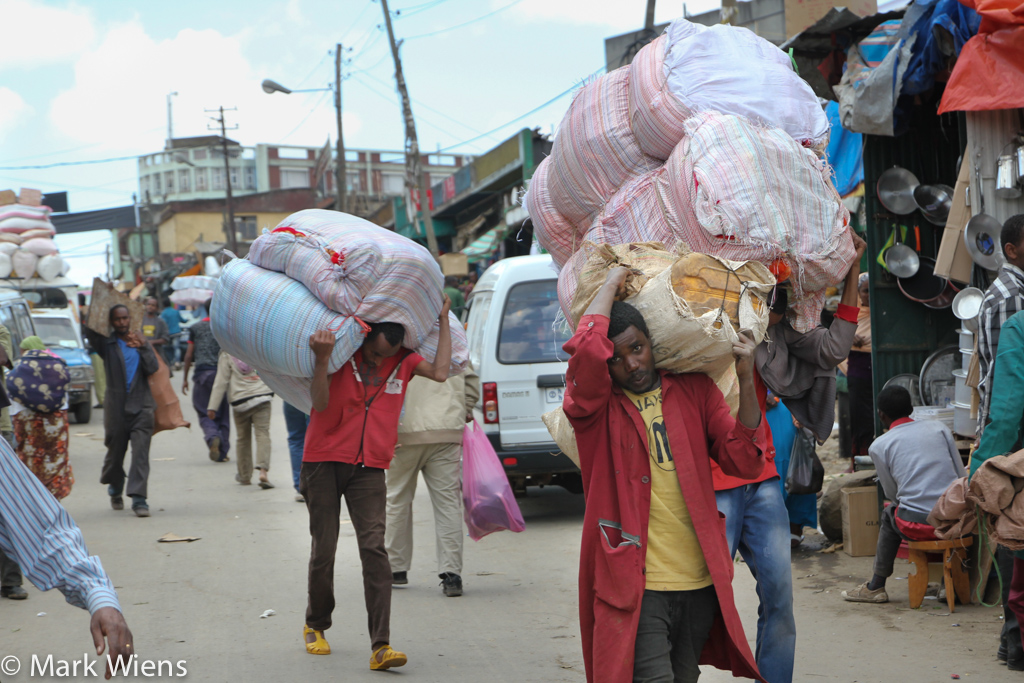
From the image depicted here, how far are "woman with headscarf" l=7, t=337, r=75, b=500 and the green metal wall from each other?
20.1ft

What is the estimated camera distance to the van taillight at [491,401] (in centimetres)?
873

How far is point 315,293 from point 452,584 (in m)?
2.54

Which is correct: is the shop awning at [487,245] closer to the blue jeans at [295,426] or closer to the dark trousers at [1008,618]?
the blue jeans at [295,426]

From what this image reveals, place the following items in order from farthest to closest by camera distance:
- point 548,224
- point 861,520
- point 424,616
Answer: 1. point 861,520
2. point 424,616
3. point 548,224

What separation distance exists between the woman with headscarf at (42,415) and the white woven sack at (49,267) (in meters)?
13.7

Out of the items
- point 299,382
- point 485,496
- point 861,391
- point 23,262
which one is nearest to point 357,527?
point 299,382

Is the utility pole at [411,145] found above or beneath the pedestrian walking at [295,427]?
above

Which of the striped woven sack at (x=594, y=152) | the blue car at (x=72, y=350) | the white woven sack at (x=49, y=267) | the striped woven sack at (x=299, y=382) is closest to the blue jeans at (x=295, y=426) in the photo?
the striped woven sack at (x=299, y=382)

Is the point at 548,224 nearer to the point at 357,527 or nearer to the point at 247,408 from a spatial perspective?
the point at 357,527

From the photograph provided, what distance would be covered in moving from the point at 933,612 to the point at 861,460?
2.37 metres

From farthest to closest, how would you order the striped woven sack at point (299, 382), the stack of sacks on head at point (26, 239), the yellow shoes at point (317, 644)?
the stack of sacks on head at point (26, 239) < the yellow shoes at point (317, 644) < the striped woven sack at point (299, 382)

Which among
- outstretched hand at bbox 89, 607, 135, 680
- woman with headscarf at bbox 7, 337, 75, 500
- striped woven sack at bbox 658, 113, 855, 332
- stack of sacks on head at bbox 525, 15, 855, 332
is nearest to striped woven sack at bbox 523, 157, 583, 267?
stack of sacks on head at bbox 525, 15, 855, 332

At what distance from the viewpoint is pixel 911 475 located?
578 cm

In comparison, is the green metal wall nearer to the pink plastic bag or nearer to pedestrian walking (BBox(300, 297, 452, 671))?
the pink plastic bag
